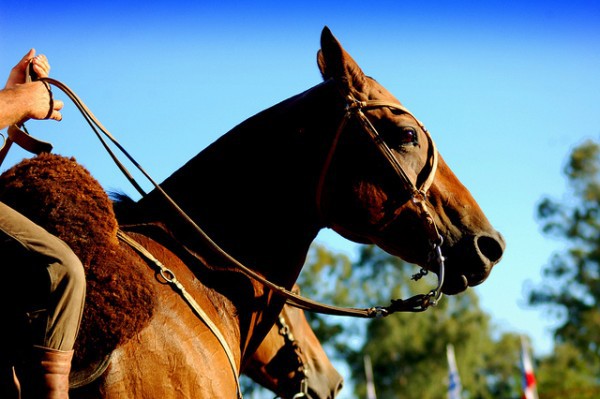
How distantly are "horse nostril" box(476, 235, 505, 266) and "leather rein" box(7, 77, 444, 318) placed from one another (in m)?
0.30

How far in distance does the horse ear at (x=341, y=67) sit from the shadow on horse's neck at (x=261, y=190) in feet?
0.67

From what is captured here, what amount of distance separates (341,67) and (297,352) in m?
3.38

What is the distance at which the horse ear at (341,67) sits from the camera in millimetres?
5512

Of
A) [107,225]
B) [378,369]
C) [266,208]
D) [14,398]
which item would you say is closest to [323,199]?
[266,208]

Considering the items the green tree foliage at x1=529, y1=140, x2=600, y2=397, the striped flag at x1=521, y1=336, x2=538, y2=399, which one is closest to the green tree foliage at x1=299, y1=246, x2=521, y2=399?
the green tree foliage at x1=529, y1=140, x2=600, y2=397

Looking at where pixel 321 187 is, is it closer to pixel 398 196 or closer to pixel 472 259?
pixel 398 196

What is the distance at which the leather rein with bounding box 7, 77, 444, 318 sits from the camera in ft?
16.5

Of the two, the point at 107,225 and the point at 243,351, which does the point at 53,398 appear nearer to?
the point at 107,225

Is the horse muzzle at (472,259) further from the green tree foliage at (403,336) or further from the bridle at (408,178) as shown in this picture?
the green tree foliage at (403,336)

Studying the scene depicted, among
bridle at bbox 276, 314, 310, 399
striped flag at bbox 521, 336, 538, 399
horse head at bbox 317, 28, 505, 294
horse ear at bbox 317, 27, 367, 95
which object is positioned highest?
horse ear at bbox 317, 27, 367, 95

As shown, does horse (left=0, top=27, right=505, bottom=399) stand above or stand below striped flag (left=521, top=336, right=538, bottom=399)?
above

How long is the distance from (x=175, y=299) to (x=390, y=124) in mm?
2008

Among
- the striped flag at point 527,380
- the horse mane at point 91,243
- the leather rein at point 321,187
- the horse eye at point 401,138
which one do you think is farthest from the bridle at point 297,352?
the striped flag at point 527,380

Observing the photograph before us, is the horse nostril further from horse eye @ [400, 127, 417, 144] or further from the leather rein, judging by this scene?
horse eye @ [400, 127, 417, 144]
